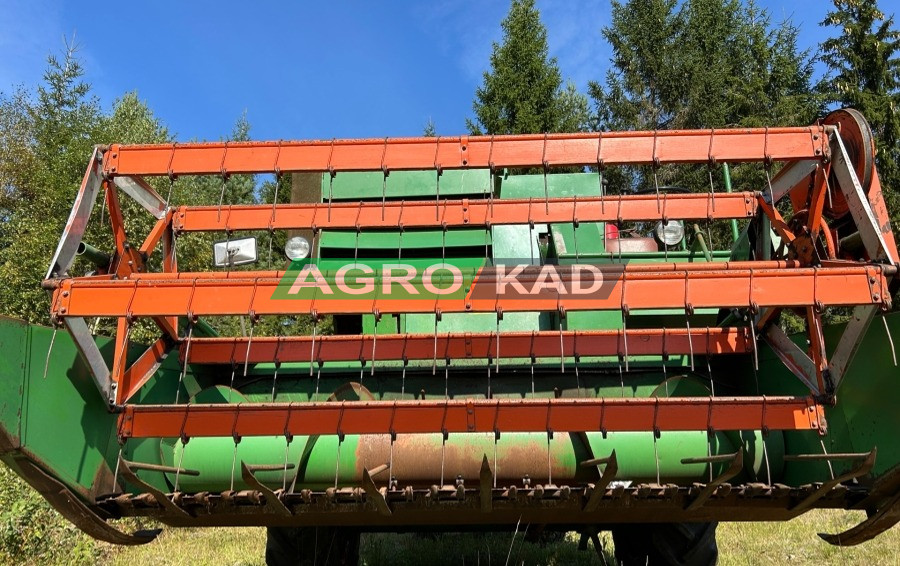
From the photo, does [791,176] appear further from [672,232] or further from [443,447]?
[443,447]

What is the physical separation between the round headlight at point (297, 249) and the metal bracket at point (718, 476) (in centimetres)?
266

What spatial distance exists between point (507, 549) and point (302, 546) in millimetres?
2420

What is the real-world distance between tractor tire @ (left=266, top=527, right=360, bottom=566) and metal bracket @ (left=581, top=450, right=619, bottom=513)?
1.82 m

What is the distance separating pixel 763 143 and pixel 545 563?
3671 mm

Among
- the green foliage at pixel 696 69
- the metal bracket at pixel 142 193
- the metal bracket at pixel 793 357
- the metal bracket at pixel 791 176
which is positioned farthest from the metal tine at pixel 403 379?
the green foliage at pixel 696 69

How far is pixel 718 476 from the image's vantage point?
2.57 m

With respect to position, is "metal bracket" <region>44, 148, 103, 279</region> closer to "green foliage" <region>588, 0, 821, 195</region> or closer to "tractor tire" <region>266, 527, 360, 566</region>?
"tractor tire" <region>266, 527, 360, 566</region>

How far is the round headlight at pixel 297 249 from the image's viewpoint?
14.3ft

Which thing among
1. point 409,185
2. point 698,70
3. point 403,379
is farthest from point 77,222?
point 698,70

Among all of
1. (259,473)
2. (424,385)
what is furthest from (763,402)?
(259,473)

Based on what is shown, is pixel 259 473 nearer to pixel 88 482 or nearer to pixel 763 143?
pixel 88 482

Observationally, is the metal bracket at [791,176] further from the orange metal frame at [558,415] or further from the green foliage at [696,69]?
the green foliage at [696,69]

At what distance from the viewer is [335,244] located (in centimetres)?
474

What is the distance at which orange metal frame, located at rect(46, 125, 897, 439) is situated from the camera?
2.74 m
